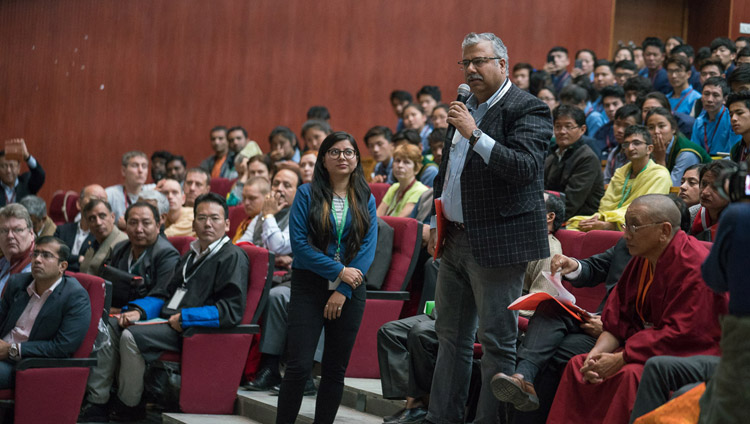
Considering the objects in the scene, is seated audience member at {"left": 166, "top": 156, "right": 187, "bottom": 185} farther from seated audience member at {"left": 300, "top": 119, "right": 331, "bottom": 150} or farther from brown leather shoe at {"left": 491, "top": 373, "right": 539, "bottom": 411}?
brown leather shoe at {"left": 491, "top": 373, "right": 539, "bottom": 411}

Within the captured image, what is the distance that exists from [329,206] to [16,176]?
3101 mm

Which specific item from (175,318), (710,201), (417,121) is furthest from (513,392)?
(417,121)

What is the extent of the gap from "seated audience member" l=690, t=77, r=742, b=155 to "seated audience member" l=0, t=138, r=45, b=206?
362 centimetres

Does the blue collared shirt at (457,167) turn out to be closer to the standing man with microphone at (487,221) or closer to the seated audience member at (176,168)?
the standing man with microphone at (487,221)

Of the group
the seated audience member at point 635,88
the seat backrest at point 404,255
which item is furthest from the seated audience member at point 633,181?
the seated audience member at point 635,88

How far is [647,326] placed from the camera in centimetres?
214

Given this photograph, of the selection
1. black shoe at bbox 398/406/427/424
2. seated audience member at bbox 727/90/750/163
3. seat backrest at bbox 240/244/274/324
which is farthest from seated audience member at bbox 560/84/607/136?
black shoe at bbox 398/406/427/424

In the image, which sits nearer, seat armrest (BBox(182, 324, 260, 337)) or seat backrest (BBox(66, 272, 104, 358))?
seat backrest (BBox(66, 272, 104, 358))

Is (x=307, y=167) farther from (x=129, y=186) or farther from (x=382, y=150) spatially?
(x=129, y=186)

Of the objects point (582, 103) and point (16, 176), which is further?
point (582, 103)

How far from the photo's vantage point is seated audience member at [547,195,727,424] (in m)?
1.97

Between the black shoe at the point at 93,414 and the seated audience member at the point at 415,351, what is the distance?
3.54ft

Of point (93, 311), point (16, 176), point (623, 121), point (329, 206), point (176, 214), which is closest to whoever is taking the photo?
point (329, 206)

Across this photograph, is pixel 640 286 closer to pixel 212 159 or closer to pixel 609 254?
pixel 609 254
